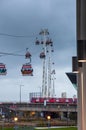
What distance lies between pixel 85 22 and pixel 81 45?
1184mm

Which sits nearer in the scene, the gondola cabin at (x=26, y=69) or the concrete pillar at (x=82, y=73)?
the concrete pillar at (x=82, y=73)

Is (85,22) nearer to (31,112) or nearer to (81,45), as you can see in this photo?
(81,45)

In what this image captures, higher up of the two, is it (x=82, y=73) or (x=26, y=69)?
(x=26, y=69)

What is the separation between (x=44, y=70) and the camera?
82312 mm

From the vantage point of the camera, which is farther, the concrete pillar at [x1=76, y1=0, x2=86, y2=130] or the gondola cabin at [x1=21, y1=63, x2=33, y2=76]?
the gondola cabin at [x1=21, y1=63, x2=33, y2=76]

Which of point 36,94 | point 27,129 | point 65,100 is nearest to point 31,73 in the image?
point 27,129

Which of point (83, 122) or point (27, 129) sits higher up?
point (83, 122)

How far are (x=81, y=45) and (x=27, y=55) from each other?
88.4 ft

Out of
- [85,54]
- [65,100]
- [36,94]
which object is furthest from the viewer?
[36,94]

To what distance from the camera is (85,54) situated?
7.15m

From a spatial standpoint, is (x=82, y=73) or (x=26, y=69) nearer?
(x=82, y=73)

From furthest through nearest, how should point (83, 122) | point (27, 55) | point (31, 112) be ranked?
1. point (31, 112)
2. point (27, 55)
3. point (83, 122)

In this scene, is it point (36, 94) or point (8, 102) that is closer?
point (8, 102)

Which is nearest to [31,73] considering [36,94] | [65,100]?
[65,100]
